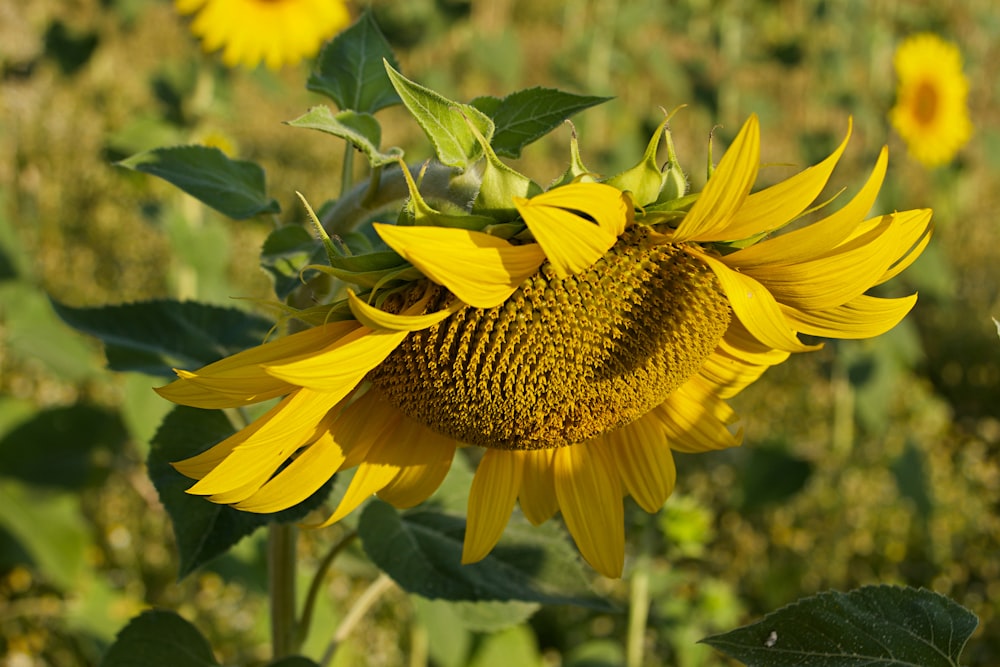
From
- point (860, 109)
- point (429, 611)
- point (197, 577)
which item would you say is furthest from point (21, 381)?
point (860, 109)

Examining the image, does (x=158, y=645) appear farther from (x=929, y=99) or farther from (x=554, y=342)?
(x=929, y=99)

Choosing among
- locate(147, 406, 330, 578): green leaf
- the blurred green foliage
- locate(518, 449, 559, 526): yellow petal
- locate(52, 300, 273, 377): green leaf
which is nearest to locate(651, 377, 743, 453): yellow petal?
locate(518, 449, 559, 526): yellow petal

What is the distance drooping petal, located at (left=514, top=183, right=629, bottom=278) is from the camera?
0.61m

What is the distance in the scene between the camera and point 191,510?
85 cm

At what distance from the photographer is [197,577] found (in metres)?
2.41

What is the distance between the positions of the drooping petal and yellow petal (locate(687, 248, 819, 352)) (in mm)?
90

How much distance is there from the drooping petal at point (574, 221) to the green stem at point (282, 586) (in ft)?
1.48

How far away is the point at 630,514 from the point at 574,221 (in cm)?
95

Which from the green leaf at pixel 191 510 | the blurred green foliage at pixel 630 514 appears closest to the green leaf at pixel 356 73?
the blurred green foliage at pixel 630 514

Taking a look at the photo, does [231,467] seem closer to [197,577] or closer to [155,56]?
[197,577]

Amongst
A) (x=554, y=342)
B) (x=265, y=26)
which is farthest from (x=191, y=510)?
(x=265, y=26)

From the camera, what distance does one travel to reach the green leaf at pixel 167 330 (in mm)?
1042

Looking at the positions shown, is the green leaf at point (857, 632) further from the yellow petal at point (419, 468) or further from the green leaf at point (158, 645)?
the green leaf at point (158, 645)

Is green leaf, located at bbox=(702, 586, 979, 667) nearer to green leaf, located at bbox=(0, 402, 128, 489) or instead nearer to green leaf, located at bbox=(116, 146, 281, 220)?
green leaf, located at bbox=(116, 146, 281, 220)
